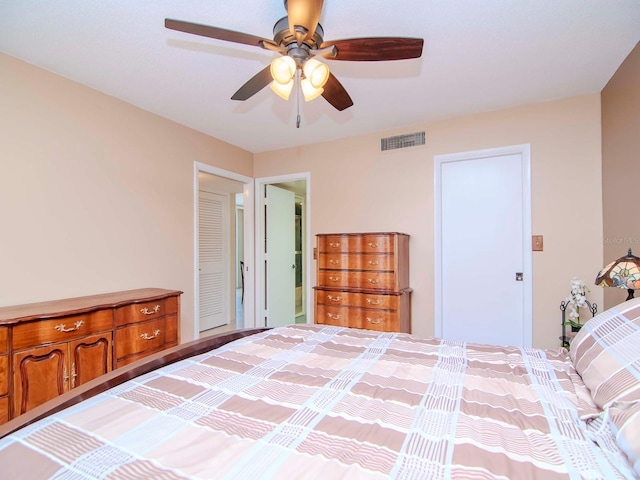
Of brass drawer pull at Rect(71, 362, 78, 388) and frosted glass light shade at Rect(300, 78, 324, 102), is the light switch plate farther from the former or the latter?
brass drawer pull at Rect(71, 362, 78, 388)

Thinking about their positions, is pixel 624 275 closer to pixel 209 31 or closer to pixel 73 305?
pixel 209 31

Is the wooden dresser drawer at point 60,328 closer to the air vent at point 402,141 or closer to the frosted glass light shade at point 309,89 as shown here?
the frosted glass light shade at point 309,89

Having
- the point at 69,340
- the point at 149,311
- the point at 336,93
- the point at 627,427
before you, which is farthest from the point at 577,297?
the point at 69,340

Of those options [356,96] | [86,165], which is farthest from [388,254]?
[86,165]

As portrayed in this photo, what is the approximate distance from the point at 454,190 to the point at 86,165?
3220 millimetres

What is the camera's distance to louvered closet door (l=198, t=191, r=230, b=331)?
4383 mm

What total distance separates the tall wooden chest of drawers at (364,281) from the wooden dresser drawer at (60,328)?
5.99 ft

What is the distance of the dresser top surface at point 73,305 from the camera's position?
1.76m

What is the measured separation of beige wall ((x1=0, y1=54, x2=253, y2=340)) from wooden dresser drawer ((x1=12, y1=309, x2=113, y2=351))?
0.45 metres

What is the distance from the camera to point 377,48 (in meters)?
1.46

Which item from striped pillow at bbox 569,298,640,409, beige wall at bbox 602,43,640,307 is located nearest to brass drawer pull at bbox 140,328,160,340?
striped pillow at bbox 569,298,640,409

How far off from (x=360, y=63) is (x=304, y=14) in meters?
0.97

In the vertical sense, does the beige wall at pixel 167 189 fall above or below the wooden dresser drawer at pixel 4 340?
above

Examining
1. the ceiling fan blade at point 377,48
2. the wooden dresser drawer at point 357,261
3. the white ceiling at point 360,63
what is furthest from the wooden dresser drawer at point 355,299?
the ceiling fan blade at point 377,48
